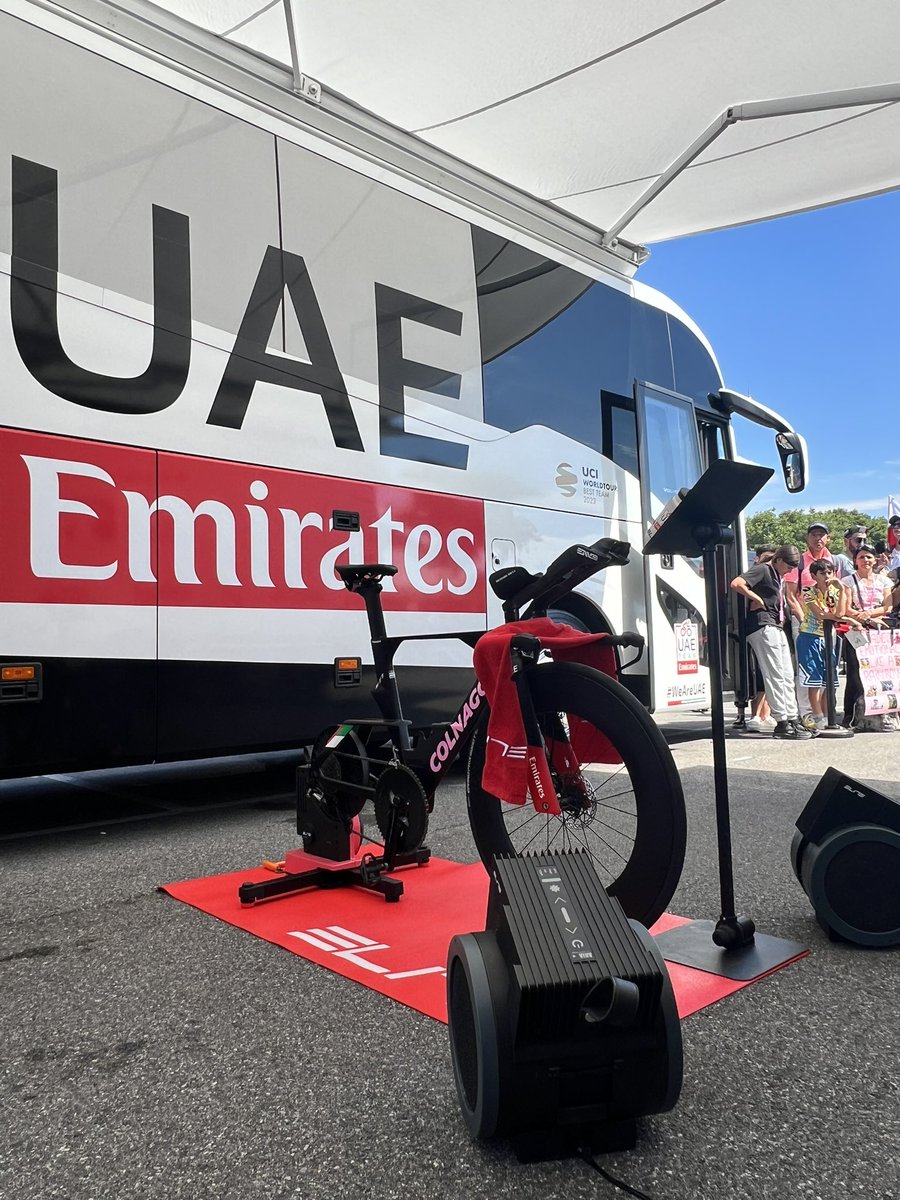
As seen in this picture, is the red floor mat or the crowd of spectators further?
the crowd of spectators

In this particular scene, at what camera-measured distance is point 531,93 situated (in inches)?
232

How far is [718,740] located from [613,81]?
490 centimetres

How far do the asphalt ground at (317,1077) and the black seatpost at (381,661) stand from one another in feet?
2.53

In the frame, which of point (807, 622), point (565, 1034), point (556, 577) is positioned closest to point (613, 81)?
point (556, 577)

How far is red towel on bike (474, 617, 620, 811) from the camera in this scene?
2754mm

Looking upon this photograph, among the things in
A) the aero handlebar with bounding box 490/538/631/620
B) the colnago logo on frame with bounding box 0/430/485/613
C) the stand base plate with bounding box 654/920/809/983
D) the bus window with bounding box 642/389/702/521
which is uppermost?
the bus window with bounding box 642/389/702/521

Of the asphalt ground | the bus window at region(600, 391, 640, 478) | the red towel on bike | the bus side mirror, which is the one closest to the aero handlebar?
the red towel on bike

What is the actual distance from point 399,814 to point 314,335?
2.64 metres

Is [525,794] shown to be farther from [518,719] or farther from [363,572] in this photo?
[363,572]

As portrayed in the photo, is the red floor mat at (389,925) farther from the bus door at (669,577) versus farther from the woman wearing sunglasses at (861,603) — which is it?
the woman wearing sunglasses at (861,603)

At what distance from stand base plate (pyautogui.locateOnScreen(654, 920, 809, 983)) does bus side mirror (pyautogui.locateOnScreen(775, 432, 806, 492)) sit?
5.49m

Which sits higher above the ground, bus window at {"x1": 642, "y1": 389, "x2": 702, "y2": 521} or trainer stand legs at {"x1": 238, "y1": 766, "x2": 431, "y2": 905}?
bus window at {"x1": 642, "y1": 389, "x2": 702, "y2": 521}

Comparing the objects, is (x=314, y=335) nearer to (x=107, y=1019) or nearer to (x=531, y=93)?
(x=531, y=93)

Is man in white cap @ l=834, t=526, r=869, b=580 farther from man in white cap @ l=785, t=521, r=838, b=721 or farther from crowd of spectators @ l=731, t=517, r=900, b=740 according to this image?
man in white cap @ l=785, t=521, r=838, b=721
